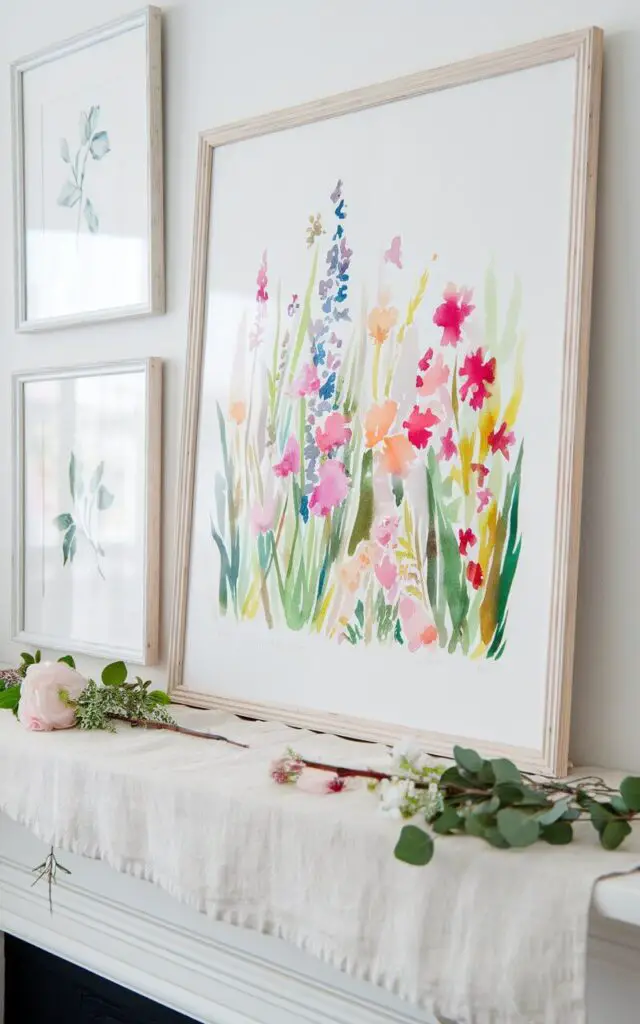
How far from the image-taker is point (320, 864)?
1.25 m

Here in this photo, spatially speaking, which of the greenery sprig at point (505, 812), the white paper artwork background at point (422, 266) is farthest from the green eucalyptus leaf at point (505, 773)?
the white paper artwork background at point (422, 266)

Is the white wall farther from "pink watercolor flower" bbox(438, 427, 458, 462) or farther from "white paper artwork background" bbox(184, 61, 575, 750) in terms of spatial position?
"pink watercolor flower" bbox(438, 427, 458, 462)

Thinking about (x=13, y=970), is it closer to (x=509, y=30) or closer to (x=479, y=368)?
(x=479, y=368)

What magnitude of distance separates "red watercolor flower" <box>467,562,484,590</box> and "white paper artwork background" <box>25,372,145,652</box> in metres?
0.67

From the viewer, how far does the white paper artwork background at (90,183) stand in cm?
193

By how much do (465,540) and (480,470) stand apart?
9 centimetres

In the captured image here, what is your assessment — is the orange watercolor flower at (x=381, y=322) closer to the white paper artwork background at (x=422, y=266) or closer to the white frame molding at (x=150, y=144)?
the white paper artwork background at (x=422, y=266)

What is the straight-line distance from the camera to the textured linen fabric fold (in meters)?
1.07

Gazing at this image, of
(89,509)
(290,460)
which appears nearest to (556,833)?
(290,460)

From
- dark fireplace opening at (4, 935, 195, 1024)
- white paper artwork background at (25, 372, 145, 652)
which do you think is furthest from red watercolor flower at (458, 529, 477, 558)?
dark fireplace opening at (4, 935, 195, 1024)

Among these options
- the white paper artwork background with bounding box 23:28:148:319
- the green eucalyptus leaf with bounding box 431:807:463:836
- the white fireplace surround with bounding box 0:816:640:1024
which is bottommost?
the white fireplace surround with bounding box 0:816:640:1024

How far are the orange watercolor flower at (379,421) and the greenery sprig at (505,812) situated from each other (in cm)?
52

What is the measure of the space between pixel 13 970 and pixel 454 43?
1805 millimetres

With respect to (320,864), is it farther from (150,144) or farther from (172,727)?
(150,144)
